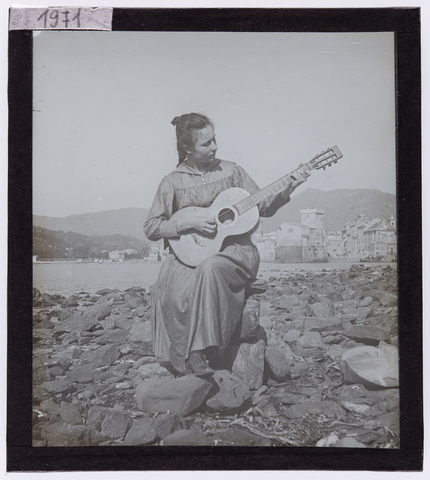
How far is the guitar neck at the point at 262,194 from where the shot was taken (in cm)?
313

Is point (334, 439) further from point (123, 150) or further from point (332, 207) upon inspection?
point (123, 150)

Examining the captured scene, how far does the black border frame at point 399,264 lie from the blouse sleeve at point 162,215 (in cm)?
77

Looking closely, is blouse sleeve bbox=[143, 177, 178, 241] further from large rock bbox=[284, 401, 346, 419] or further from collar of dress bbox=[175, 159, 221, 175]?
large rock bbox=[284, 401, 346, 419]

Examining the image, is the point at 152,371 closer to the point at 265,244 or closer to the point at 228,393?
the point at 228,393

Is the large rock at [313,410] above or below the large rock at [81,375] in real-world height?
below

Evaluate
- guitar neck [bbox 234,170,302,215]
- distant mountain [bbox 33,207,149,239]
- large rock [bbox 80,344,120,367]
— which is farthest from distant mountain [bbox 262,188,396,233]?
large rock [bbox 80,344,120,367]

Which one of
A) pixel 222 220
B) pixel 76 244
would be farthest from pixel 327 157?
pixel 76 244

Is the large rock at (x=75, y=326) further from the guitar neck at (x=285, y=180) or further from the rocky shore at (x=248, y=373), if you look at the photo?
the guitar neck at (x=285, y=180)

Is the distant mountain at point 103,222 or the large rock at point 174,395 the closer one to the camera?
the large rock at point 174,395

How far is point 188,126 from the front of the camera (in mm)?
3182

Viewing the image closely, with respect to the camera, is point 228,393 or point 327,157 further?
point 327,157

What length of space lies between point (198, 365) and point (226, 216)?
36.4 inches

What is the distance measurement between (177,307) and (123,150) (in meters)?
1.04

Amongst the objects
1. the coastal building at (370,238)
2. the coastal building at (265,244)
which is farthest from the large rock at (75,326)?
the coastal building at (370,238)
